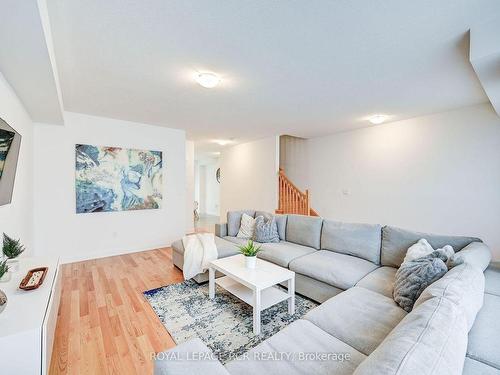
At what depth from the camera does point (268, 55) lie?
2.09 meters

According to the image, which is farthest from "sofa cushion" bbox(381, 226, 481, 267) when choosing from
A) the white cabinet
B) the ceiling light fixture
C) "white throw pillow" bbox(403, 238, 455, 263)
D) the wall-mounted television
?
the ceiling light fixture

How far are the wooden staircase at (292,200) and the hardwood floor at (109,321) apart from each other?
280 centimetres

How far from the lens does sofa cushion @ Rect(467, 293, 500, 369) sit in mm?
1091

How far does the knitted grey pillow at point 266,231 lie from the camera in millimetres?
3453

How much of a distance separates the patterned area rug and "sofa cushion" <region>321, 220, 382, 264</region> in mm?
783

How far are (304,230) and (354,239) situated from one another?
0.70 metres

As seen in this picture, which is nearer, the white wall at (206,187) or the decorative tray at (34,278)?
the decorative tray at (34,278)

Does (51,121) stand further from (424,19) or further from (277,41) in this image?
(424,19)

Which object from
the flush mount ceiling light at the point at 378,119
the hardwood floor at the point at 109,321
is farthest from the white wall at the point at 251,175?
the hardwood floor at the point at 109,321

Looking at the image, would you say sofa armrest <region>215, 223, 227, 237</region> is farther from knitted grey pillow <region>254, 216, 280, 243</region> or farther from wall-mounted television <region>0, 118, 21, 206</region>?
wall-mounted television <region>0, 118, 21, 206</region>

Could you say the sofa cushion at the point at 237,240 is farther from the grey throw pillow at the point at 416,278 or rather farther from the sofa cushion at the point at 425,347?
the sofa cushion at the point at 425,347

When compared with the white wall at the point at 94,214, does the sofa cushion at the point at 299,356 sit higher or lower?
lower

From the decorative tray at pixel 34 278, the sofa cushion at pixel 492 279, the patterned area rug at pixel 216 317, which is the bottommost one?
the patterned area rug at pixel 216 317

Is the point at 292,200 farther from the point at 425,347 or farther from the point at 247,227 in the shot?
the point at 425,347
